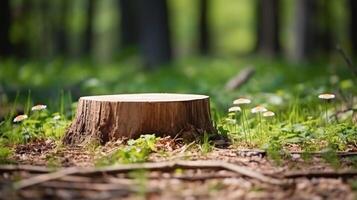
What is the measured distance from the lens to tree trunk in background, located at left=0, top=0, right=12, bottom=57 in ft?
49.4

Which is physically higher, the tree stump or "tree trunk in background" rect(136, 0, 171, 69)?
"tree trunk in background" rect(136, 0, 171, 69)

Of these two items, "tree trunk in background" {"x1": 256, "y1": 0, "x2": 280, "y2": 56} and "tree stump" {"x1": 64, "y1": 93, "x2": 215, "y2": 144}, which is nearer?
"tree stump" {"x1": 64, "y1": 93, "x2": 215, "y2": 144}

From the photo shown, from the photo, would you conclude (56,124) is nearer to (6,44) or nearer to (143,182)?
(143,182)

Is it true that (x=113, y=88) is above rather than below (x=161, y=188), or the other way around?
above

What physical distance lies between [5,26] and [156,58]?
4025mm

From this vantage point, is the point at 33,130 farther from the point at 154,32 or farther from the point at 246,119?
the point at 154,32

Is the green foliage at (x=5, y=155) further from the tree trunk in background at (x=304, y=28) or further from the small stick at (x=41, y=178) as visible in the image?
the tree trunk in background at (x=304, y=28)

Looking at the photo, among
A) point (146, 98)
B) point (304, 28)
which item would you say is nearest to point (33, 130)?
point (146, 98)

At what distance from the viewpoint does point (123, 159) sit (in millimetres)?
4191

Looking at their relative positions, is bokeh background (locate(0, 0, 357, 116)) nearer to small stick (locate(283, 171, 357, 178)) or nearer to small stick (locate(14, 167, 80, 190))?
small stick (locate(14, 167, 80, 190))

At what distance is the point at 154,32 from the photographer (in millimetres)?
15398

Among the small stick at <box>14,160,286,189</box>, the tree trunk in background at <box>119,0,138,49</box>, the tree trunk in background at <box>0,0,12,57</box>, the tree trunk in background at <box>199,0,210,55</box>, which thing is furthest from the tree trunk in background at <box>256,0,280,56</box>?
the small stick at <box>14,160,286,189</box>

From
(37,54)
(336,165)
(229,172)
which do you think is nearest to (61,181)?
(229,172)

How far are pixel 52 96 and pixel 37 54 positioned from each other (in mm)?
20146
